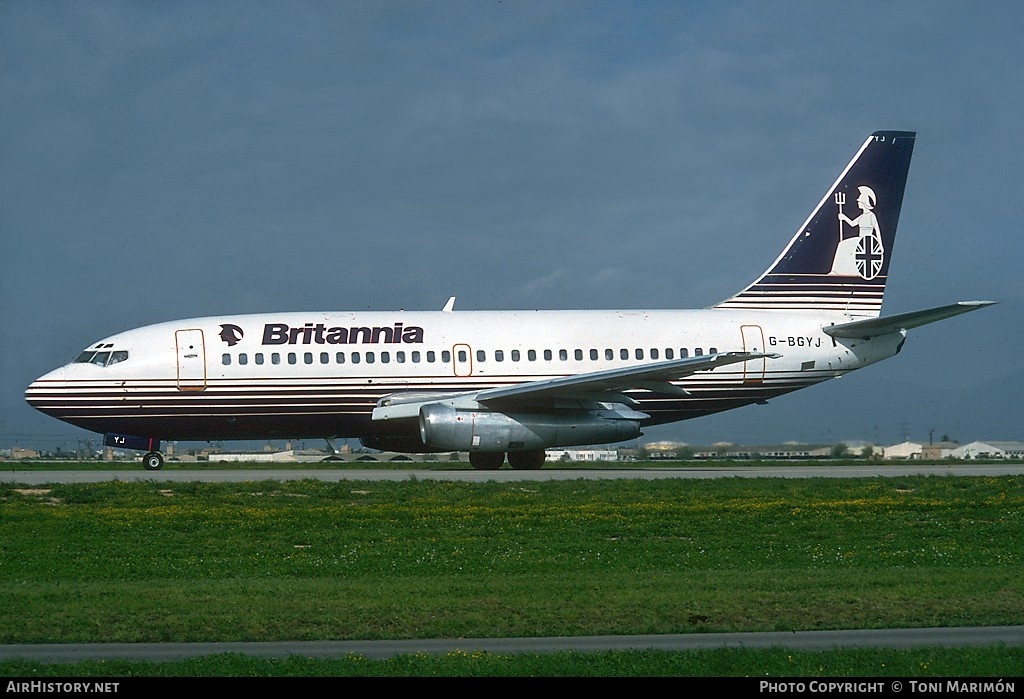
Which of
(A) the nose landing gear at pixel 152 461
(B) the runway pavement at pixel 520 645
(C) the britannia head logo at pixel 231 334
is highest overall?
(C) the britannia head logo at pixel 231 334

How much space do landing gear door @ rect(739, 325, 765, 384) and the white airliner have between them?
0.04 meters

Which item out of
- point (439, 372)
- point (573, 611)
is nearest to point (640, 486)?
point (439, 372)

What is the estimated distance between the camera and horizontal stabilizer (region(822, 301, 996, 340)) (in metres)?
34.8

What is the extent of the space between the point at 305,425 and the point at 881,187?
19.4m

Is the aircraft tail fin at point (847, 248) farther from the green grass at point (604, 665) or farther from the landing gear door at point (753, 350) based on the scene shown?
the green grass at point (604, 665)

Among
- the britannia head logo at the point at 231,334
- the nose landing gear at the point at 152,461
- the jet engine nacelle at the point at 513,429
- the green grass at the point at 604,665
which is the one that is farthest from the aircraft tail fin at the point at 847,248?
the green grass at the point at 604,665

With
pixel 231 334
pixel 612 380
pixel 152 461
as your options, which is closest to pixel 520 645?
pixel 612 380

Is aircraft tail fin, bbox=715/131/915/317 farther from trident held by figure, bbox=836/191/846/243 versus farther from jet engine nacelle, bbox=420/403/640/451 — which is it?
jet engine nacelle, bbox=420/403/640/451

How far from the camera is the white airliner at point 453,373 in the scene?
34938 millimetres

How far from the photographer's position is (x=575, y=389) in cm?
3481

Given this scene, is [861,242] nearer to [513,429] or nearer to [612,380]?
[612,380]

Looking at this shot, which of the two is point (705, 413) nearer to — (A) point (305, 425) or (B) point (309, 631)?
(A) point (305, 425)

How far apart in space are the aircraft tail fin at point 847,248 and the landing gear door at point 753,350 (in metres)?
2.07
